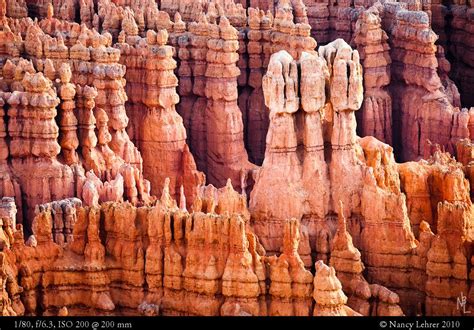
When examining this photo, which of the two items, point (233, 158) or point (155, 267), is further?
point (233, 158)

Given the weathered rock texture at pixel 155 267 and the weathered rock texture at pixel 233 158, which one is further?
the weathered rock texture at pixel 233 158

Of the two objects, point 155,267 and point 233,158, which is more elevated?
point 233,158

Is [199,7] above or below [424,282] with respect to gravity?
above

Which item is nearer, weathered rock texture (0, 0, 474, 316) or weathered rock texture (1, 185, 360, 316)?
weathered rock texture (1, 185, 360, 316)

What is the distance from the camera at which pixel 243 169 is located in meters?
62.1

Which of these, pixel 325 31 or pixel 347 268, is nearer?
pixel 347 268

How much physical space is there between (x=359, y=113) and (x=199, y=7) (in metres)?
4.29
